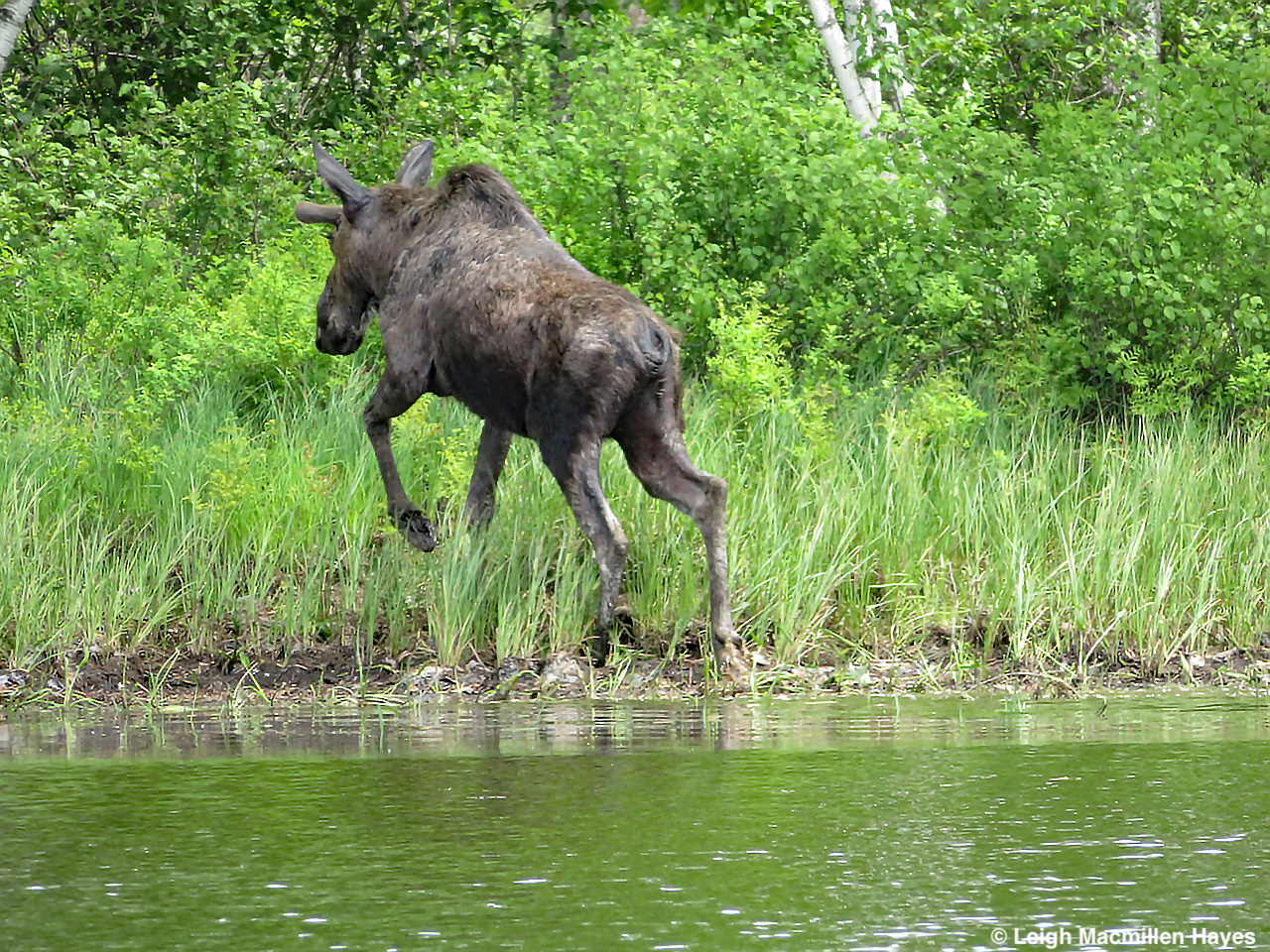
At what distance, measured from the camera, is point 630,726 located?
6.80m

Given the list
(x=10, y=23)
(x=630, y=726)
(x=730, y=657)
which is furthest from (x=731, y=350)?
(x=10, y=23)

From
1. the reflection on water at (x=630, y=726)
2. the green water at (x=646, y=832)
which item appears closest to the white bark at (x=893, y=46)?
the reflection on water at (x=630, y=726)

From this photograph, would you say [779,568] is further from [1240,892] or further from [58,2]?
[58,2]

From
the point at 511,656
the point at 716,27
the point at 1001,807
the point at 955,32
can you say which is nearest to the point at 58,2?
the point at 716,27

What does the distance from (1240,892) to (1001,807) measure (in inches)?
42.4

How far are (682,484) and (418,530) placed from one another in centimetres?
128

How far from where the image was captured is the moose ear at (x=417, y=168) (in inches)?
372

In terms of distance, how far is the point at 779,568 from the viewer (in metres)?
8.75

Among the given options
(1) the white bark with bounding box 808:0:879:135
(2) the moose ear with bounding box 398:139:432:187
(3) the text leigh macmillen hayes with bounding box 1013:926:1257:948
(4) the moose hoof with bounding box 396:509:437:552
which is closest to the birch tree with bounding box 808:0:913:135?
(1) the white bark with bounding box 808:0:879:135

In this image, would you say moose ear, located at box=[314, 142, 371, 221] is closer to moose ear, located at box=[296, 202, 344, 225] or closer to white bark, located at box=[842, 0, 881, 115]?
moose ear, located at box=[296, 202, 344, 225]

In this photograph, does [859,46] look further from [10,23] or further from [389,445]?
[389,445]

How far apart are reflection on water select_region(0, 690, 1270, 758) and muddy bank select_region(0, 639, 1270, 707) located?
1.05ft

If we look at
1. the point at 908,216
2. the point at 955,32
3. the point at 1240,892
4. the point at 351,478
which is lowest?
the point at 1240,892

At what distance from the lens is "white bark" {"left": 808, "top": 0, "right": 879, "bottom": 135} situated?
15766 mm
